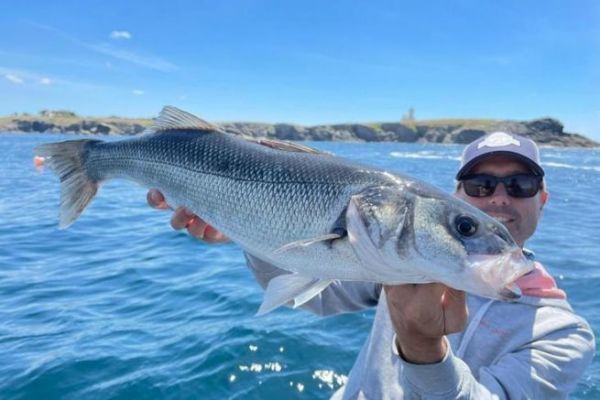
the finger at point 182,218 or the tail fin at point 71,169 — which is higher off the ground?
the tail fin at point 71,169

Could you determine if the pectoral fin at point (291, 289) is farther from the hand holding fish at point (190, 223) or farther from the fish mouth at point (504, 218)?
the fish mouth at point (504, 218)

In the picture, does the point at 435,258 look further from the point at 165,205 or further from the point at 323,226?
the point at 165,205

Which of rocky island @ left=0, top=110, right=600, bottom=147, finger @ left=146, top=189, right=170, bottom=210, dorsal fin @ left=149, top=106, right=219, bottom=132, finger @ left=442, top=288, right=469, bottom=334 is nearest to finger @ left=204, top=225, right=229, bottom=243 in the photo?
finger @ left=146, top=189, right=170, bottom=210

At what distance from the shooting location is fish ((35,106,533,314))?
258cm

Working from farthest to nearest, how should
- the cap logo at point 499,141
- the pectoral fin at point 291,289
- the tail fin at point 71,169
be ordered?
1. the tail fin at point 71,169
2. the cap logo at point 499,141
3. the pectoral fin at point 291,289

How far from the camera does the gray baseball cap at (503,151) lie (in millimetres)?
4180

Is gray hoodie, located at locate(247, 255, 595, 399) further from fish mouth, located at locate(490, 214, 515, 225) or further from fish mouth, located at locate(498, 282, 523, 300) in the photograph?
fish mouth, located at locate(490, 214, 515, 225)

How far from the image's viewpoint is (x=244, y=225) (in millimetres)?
3342

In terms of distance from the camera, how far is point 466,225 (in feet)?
8.64

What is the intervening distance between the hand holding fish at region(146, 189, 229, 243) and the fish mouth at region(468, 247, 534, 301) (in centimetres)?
213

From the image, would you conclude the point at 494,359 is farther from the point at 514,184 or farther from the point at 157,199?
the point at 157,199

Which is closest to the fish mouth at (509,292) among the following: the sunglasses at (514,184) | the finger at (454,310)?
the finger at (454,310)

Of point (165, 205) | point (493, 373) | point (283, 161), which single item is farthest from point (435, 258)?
point (165, 205)

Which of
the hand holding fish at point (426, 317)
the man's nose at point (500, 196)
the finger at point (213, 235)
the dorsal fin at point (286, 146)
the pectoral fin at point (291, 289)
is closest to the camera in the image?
the hand holding fish at point (426, 317)
